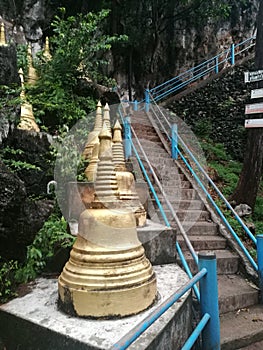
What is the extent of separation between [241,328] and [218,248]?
149cm

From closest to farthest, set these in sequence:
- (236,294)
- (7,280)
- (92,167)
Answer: (7,280)
(236,294)
(92,167)

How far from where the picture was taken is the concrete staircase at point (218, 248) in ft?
9.95

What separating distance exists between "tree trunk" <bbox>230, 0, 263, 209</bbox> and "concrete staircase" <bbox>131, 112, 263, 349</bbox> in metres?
1.26

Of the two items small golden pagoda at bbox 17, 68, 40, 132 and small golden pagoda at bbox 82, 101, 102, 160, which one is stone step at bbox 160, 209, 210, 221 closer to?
small golden pagoda at bbox 82, 101, 102, 160

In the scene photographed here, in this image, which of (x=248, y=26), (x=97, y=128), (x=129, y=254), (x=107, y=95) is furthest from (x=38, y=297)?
(x=248, y=26)

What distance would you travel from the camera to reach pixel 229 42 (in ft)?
59.9

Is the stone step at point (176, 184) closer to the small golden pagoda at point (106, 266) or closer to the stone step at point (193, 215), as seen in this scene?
the stone step at point (193, 215)

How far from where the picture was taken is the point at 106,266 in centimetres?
195

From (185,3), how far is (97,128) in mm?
13173

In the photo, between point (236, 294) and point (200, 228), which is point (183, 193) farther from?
point (236, 294)

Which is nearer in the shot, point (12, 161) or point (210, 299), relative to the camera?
point (210, 299)

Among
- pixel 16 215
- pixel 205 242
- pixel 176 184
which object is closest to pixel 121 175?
pixel 16 215

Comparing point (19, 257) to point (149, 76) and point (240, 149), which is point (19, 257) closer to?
point (240, 149)

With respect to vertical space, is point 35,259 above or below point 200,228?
above
